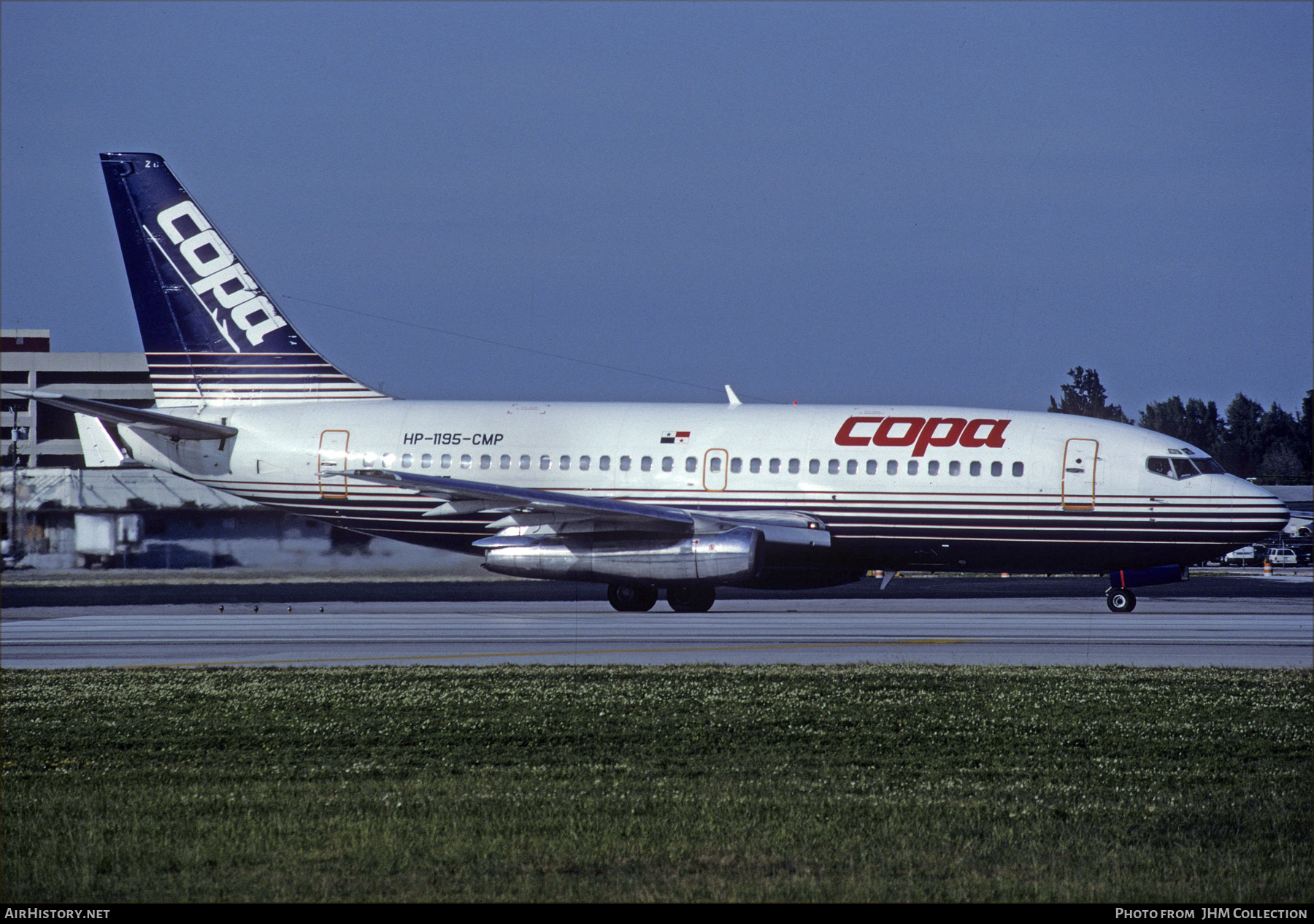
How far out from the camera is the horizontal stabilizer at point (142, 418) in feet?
82.9

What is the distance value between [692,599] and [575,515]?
3.35 metres

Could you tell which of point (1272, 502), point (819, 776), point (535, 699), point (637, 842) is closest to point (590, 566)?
point (535, 699)

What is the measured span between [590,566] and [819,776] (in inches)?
589

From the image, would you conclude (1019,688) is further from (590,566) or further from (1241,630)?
(590,566)

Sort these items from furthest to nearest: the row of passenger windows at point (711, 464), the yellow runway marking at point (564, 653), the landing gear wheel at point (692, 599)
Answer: the landing gear wheel at point (692, 599) < the row of passenger windows at point (711, 464) < the yellow runway marking at point (564, 653)

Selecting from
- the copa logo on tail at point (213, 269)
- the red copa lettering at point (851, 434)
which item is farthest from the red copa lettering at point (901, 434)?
the copa logo on tail at point (213, 269)

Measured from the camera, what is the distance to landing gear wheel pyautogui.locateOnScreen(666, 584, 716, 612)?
26.2m

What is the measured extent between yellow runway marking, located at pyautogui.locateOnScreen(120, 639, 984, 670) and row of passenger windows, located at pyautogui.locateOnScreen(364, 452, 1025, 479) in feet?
17.7

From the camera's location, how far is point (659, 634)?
21062 millimetres

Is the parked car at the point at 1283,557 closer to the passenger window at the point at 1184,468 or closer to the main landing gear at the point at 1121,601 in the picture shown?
the main landing gear at the point at 1121,601

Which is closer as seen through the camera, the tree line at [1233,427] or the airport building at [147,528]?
the airport building at [147,528]

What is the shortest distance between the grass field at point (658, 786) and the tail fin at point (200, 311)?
46.1 feet

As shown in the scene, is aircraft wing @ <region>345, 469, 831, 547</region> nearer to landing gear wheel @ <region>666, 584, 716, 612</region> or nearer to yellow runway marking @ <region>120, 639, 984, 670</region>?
landing gear wheel @ <region>666, 584, 716, 612</region>

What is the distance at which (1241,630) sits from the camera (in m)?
22.0
